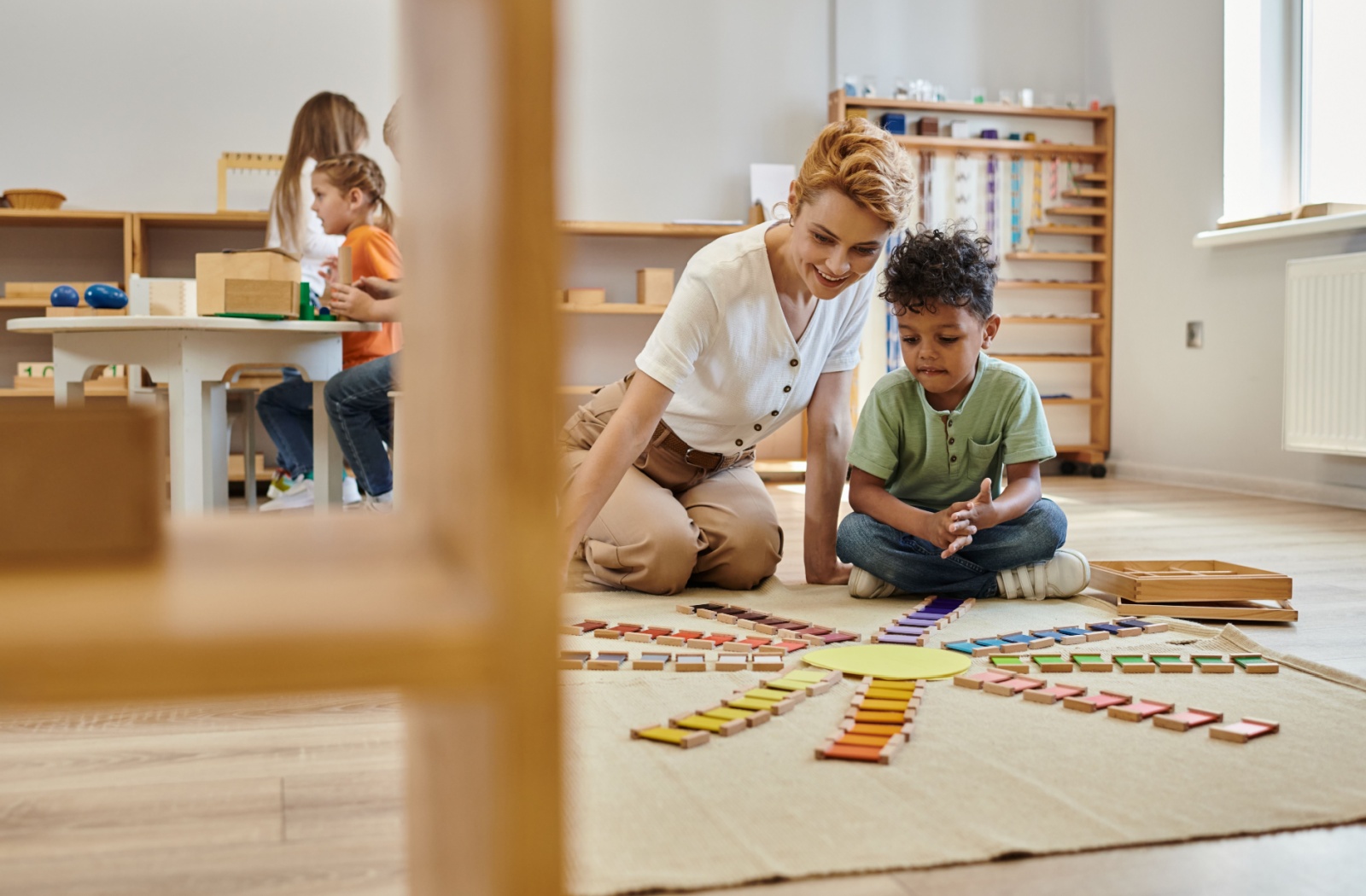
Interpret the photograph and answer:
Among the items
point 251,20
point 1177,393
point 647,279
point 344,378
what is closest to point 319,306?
point 344,378

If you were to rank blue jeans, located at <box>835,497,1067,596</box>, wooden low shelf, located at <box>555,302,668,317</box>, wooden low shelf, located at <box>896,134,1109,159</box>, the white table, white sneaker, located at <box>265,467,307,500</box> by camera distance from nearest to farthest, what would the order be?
blue jeans, located at <box>835,497,1067,596</box>, the white table, white sneaker, located at <box>265,467,307,500</box>, wooden low shelf, located at <box>555,302,668,317</box>, wooden low shelf, located at <box>896,134,1109,159</box>

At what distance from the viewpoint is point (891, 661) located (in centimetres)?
162

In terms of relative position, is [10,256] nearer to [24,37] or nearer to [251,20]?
[24,37]

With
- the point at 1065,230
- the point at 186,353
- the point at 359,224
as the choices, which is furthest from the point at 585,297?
the point at 186,353

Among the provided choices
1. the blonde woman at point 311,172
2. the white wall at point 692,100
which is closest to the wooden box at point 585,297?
the white wall at point 692,100

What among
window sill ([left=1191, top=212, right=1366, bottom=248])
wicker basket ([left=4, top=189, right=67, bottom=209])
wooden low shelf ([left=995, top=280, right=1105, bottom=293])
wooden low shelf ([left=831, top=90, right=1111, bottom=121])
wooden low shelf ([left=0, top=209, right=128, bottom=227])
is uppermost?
wooden low shelf ([left=831, top=90, right=1111, bottom=121])

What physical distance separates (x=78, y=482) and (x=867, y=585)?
1.95 m

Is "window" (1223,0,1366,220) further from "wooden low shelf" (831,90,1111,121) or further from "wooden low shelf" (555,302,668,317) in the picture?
"wooden low shelf" (555,302,668,317)

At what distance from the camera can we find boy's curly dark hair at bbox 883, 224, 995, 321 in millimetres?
2084

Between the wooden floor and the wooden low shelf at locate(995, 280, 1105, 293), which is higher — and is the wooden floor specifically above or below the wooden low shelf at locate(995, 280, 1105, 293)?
below

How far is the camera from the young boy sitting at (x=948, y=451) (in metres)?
2.12

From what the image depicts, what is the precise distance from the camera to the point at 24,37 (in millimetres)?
4754

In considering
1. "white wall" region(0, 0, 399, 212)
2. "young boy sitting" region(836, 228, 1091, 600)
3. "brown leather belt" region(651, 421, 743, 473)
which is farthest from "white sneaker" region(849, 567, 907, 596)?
"white wall" region(0, 0, 399, 212)

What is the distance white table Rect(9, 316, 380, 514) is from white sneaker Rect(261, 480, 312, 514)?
737mm
